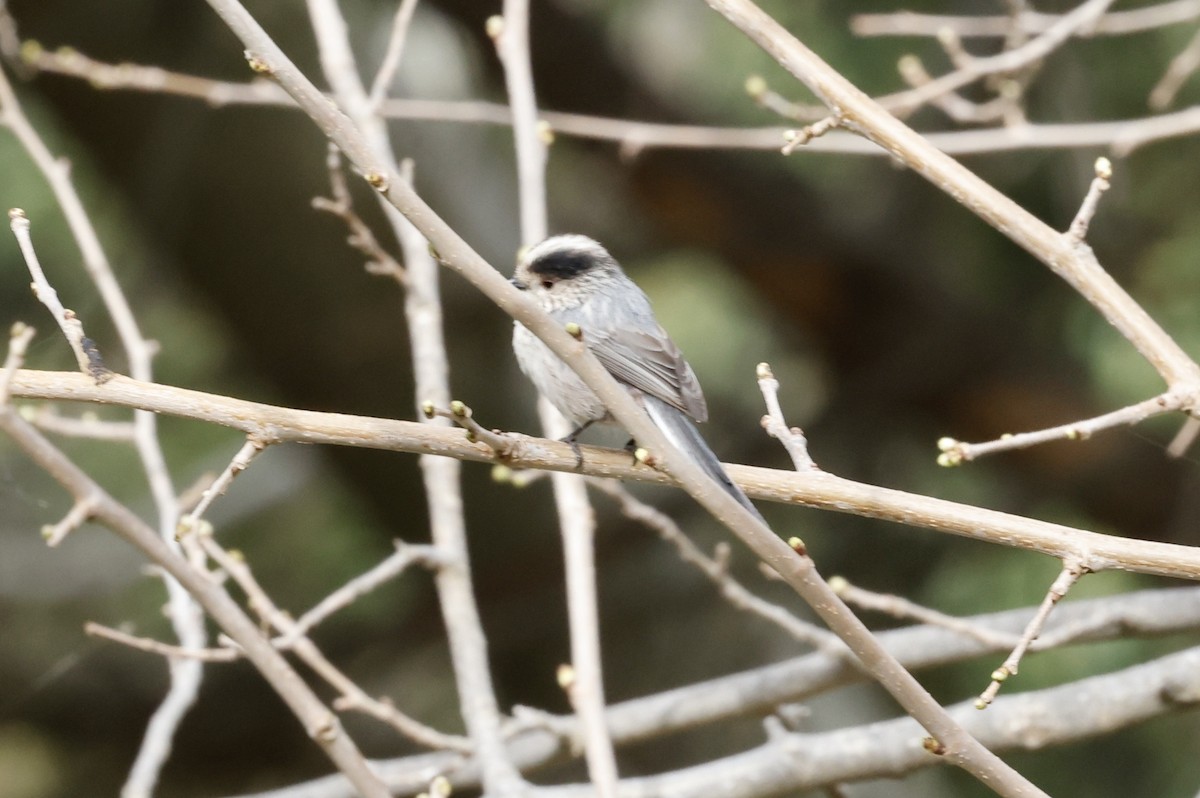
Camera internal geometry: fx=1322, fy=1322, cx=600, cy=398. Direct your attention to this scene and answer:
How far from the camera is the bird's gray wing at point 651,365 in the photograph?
2963mm

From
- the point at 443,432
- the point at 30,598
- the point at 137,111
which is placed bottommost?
the point at 443,432

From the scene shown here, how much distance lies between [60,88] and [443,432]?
3.34 metres

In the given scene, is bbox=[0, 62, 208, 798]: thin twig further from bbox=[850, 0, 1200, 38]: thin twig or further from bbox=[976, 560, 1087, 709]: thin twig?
bbox=[850, 0, 1200, 38]: thin twig

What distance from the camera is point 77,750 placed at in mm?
5398

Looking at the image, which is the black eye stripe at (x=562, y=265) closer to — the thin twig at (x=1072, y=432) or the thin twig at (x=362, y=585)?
the thin twig at (x=362, y=585)

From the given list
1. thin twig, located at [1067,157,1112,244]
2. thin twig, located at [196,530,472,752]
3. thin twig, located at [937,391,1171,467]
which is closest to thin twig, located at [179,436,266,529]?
thin twig, located at [196,530,472,752]

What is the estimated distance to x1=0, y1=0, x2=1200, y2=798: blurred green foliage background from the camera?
15.6ft

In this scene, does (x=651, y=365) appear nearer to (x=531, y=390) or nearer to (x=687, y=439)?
(x=687, y=439)

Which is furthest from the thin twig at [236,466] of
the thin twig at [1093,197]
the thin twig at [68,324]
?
the thin twig at [1093,197]

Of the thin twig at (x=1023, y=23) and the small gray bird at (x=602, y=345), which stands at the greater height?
the thin twig at (x=1023, y=23)

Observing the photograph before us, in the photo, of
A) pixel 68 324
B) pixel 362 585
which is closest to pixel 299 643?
pixel 362 585

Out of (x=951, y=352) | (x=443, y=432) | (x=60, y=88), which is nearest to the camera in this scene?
(x=443, y=432)

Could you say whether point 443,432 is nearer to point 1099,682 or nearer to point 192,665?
point 192,665

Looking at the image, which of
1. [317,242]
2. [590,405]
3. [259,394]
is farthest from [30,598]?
[590,405]
